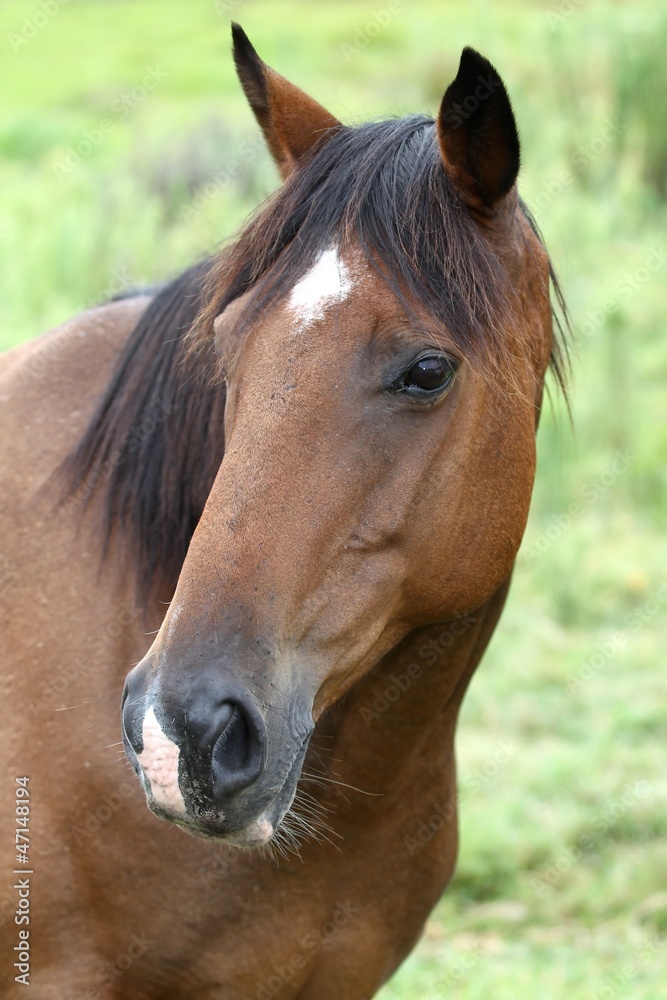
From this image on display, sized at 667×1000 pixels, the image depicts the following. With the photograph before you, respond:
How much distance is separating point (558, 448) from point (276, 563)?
6.10 metres

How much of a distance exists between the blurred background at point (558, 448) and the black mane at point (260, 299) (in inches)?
19.6

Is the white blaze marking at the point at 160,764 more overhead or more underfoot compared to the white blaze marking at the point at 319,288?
Answer: more underfoot

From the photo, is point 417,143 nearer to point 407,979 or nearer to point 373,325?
point 373,325

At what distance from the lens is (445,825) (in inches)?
103

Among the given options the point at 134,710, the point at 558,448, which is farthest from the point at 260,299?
the point at 558,448

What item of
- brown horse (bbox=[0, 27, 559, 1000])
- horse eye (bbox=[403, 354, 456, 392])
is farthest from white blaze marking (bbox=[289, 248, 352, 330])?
horse eye (bbox=[403, 354, 456, 392])

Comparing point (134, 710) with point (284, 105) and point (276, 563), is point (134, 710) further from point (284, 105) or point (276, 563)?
point (284, 105)

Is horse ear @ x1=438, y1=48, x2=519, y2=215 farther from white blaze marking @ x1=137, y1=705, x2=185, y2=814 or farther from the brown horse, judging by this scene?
white blaze marking @ x1=137, y1=705, x2=185, y2=814

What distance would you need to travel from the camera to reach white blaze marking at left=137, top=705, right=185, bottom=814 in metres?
1.62

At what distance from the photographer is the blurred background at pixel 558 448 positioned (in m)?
4.23

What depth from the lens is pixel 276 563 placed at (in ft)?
5.69

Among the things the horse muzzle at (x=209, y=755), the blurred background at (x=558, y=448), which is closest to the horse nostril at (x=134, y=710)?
the horse muzzle at (x=209, y=755)

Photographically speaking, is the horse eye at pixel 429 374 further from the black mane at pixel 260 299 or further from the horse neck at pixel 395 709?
the horse neck at pixel 395 709

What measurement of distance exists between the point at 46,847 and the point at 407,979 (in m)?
2.24
